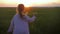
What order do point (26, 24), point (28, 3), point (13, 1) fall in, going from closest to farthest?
point (26, 24)
point (28, 3)
point (13, 1)

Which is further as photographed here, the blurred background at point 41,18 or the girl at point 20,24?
the blurred background at point 41,18

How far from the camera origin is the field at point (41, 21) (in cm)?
616

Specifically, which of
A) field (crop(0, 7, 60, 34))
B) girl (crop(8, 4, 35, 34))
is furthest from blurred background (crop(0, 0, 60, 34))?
girl (crop(8, 4, 35, 34))

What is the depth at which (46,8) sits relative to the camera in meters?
6.17

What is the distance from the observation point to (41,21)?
20.4 ft

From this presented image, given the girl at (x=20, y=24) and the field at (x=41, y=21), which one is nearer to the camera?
the girl at (x=20, y=24)

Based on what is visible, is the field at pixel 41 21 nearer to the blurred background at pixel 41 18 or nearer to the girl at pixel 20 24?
the blurred background at pixel 41 18

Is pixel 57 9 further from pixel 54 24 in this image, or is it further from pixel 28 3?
pixel 28 3

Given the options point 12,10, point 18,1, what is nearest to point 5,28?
point 12,10

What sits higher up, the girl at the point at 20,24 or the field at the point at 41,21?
the girl at the point at 20,24

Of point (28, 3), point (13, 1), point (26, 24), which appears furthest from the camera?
point (13, 1)

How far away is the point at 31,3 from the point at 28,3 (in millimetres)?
276

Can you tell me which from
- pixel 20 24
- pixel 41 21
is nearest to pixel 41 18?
pixel 41 21

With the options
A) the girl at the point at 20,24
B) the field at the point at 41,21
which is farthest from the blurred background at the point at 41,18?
the girl at the point at 20,24
